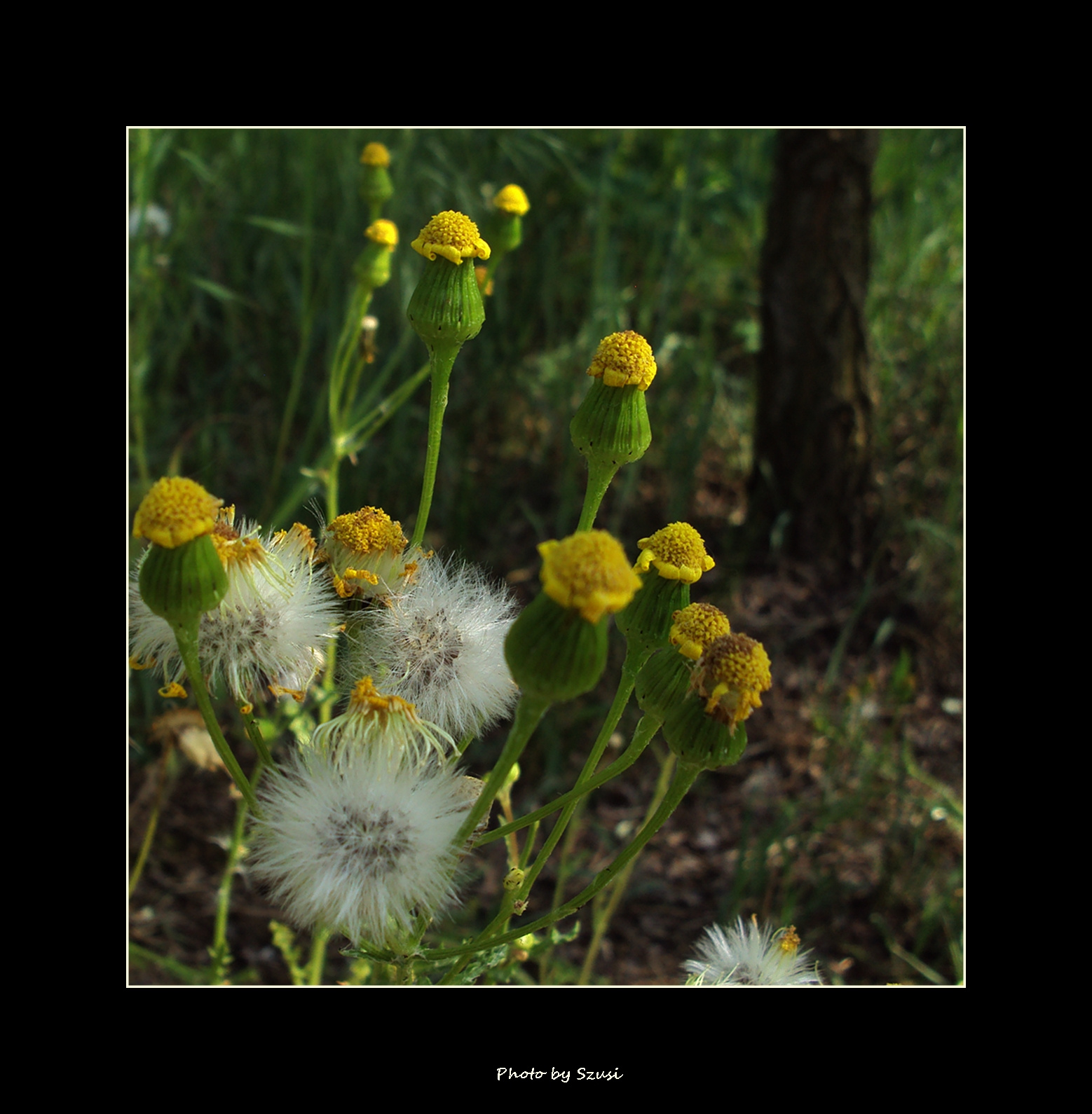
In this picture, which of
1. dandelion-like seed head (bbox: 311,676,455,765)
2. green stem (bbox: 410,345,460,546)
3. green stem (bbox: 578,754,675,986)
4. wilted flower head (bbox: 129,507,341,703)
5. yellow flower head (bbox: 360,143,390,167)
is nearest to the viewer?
dandelion-like seed head (bbox: 311,676,455,765)

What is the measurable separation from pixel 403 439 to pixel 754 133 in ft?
6.24

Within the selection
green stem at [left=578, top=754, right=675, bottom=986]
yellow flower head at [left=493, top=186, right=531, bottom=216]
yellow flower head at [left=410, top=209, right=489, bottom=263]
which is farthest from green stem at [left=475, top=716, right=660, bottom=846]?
yellow flower head at [left=493, top=186, right=531, bottom=216]

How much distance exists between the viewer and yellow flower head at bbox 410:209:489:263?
1.55 m

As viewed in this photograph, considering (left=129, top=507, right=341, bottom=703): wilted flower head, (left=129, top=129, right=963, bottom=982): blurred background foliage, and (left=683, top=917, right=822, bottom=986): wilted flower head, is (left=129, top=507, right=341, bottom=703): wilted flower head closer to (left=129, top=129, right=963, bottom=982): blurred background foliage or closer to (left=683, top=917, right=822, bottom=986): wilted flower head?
(left=683, top=917, right=822, bottom=986): wilted flower head

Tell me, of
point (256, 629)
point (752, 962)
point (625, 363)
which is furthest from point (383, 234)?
point (752, 962)

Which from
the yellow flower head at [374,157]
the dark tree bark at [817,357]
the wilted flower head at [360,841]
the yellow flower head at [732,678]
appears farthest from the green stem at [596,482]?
the dark tree bark at [817,357]

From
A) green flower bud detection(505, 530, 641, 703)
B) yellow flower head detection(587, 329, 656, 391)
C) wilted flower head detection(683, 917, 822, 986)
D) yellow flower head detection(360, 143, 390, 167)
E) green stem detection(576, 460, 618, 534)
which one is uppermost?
yellow flower head detection(360, 143, 390, 167)

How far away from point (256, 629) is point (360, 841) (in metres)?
0.36

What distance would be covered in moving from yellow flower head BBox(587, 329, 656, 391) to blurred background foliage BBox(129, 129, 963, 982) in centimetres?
187

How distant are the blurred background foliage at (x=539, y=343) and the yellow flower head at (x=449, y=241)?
1.80 metres

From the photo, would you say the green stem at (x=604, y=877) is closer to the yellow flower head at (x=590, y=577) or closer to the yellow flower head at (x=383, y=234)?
the yellow flower head at (x=590, y=577)

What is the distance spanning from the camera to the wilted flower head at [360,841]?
50.8 inches

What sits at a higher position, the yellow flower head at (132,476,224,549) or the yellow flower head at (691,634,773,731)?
the yellow flower head at (132,476,224,549)

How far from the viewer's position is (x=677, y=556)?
4.70 ft
